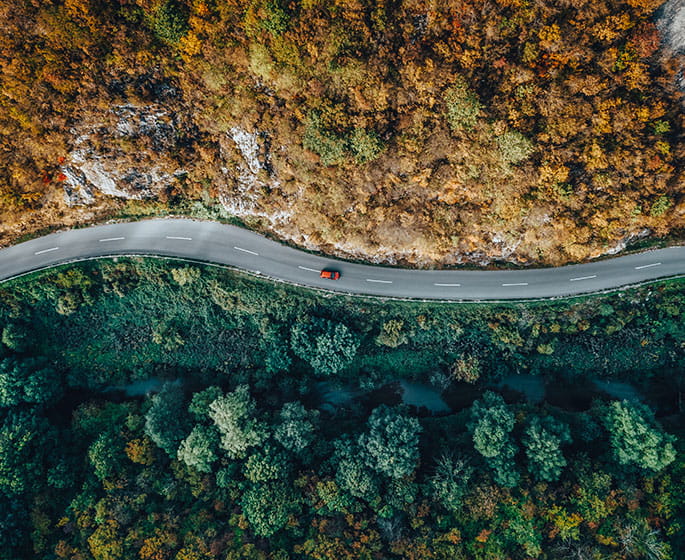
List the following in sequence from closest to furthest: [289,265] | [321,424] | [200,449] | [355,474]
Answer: [355,474], [200,449], [289,265], [321,424]

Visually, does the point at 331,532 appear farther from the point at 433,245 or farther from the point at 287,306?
the point at 433,245

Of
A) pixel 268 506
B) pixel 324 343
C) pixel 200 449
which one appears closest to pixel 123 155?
pixel 324 343

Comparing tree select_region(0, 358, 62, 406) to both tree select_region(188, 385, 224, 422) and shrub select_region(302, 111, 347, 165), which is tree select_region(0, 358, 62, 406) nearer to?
tree select_region(188, 385, 224, 422)

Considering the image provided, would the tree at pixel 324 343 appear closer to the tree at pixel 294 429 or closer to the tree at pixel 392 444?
the tree at pixel 294 429

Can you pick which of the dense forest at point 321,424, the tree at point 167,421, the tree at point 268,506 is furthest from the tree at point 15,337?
the tree at point 268,506

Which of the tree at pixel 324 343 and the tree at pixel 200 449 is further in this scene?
the tree at pixel 324 343

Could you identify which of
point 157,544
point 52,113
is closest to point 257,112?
point 52,113

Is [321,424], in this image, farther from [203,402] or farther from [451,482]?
[451,482]
